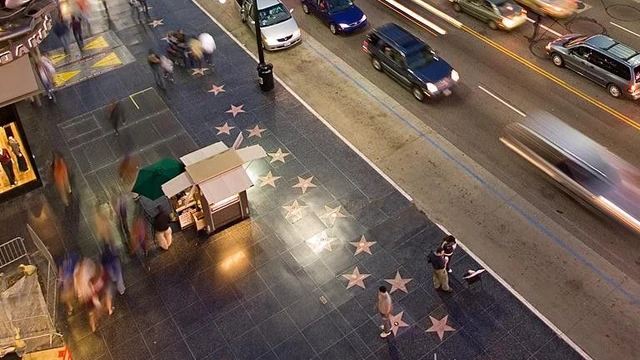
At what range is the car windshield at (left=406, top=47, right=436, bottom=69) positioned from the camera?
79.5ft

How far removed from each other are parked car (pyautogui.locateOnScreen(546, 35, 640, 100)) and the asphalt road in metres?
0.43

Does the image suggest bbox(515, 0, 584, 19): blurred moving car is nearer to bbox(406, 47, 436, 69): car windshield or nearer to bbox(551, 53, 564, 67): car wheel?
bbox(551, 53, 564, 67): car wheel

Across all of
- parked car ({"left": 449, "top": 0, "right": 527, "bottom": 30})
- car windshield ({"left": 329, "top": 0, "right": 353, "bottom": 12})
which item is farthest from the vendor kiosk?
parked car ({"left": 449, "top": 0, "right": 527, "bottom": 30})

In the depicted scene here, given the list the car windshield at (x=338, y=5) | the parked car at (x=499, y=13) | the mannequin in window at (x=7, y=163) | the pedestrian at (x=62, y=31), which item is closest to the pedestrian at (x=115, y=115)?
the mannequin in window at (x=7, y=163)

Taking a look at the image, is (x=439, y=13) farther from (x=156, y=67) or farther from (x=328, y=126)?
(x=156, y=67)

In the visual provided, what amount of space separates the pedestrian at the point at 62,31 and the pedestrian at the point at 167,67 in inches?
200

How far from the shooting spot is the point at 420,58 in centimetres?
2445

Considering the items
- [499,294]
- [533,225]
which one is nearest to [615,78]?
[533,225]

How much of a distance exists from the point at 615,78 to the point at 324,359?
17.0 metres

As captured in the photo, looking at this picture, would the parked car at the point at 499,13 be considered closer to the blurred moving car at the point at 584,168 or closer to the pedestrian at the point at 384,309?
the blurred moving car at the point at 584,168

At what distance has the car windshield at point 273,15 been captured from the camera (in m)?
27.1

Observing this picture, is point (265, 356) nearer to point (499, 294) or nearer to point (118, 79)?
point (499, 294)

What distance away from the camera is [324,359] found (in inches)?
616

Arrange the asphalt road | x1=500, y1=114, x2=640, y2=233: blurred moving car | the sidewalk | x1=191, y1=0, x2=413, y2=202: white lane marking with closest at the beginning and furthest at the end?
the sidewalk → x1=500, y1=114, x2=640, y2=233: blurred moving car → the asphalt road → x1=191, y1=0, x2=413, y2=202: white lane marking
